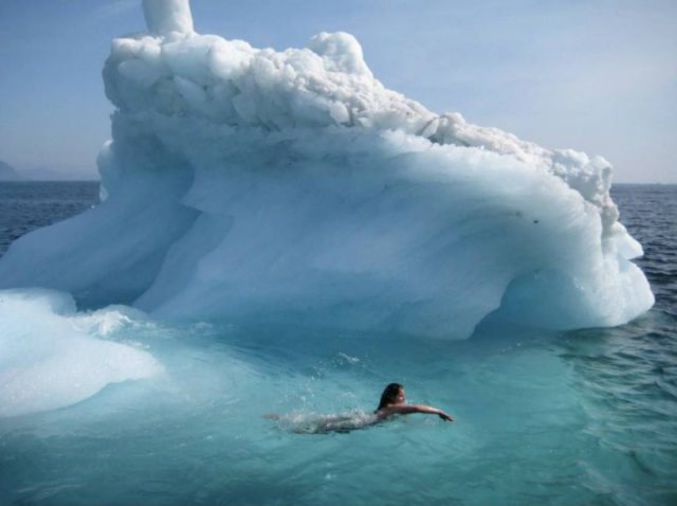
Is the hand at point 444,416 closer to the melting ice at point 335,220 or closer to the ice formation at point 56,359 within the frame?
the melting ice at point 335,220

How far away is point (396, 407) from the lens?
5508mm

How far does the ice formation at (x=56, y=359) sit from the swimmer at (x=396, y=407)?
2.70 m

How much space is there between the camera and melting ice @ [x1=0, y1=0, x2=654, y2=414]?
26.2ft

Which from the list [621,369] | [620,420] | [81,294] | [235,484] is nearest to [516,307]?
[621,369]

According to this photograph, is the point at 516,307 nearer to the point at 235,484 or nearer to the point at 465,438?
the point at 465,438

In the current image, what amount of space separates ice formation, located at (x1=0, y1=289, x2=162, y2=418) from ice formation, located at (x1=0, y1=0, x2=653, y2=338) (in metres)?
1.51

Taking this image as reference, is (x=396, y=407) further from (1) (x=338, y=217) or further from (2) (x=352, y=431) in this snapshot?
(1) (x=338, y=217)

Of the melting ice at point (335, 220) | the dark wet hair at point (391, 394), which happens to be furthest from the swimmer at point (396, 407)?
the melting ice at point (335, 220)

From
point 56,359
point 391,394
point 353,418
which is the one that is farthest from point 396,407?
point 56,359

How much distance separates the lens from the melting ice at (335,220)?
799cm

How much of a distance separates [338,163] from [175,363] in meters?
3.92

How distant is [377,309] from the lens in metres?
8.35

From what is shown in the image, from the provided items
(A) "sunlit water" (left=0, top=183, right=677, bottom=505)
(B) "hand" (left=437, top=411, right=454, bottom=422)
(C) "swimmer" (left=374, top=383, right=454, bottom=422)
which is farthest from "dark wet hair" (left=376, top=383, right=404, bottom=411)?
(B) "hand" (left=437, top=411, right=454, bottom=422)

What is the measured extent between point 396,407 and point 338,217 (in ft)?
12.6
